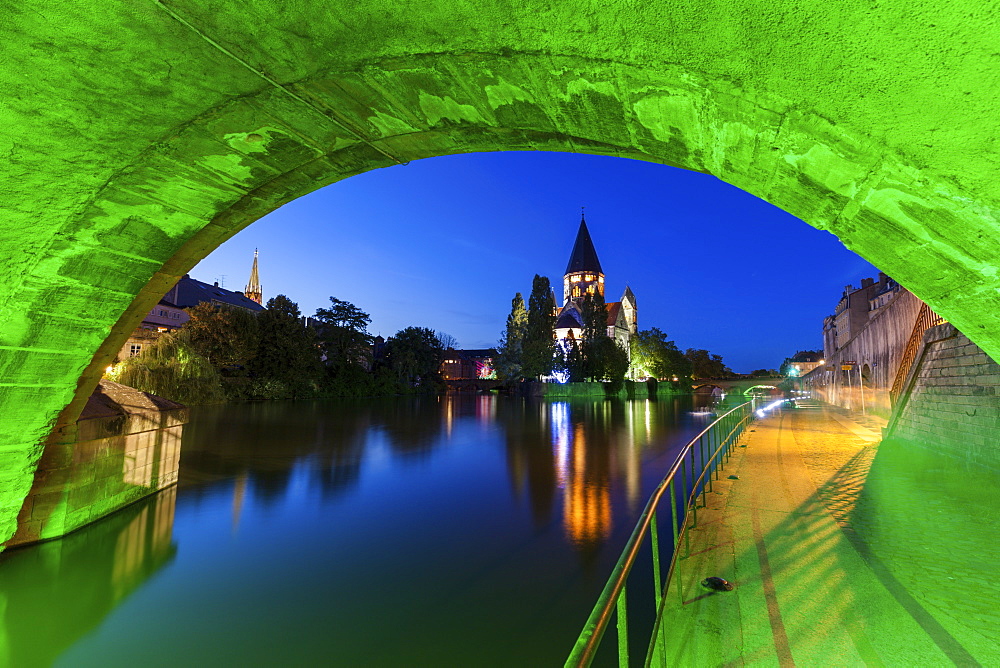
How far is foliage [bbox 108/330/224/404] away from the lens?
25.9 meters

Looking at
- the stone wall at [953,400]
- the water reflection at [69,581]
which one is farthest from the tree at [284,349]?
the stone wall at [953,400]

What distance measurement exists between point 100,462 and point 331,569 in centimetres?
408

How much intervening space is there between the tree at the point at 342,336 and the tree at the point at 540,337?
18.9m

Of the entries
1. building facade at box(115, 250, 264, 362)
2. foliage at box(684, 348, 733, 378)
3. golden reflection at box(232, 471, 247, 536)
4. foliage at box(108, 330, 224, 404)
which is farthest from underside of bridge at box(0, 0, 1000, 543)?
foliage at box(684, 348, 733, 378)

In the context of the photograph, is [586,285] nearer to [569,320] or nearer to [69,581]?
[569,320]

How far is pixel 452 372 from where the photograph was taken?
4262 inches

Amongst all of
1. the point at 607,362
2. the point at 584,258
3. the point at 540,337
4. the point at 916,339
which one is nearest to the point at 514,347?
the point at 540,337

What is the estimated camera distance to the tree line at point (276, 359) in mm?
27844

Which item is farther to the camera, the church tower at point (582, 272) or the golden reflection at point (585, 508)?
the church tower at point (582, 272)

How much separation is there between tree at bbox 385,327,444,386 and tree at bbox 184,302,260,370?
2098 centimetres

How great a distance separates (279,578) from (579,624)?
4.56 m

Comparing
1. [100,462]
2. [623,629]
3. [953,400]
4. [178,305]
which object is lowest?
[100,462]

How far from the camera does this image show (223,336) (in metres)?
39.1

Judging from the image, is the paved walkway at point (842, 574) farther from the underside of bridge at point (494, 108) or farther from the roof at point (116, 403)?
the roof at point (116, 403)
